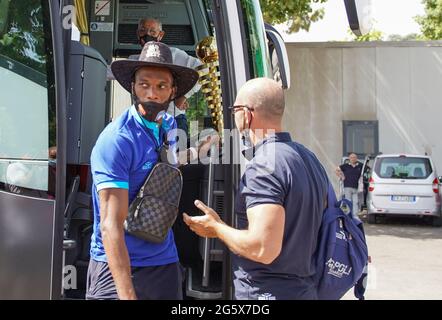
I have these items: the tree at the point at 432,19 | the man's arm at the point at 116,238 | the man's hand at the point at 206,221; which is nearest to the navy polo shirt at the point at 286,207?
the man's hand at the point at 206,221

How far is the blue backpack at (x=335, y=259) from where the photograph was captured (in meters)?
2.25

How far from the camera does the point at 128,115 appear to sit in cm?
240

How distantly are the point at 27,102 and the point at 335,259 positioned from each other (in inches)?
66.8

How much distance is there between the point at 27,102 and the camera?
9.09 feet

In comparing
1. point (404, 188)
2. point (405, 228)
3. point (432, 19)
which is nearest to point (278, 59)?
point (404, 188)

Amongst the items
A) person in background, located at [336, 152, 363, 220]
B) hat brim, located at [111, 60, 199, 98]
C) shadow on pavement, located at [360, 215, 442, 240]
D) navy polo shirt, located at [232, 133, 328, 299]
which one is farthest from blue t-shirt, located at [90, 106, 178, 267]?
person in background, located at [336, 152, 363, 220]

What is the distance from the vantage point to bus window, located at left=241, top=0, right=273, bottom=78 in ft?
11.1

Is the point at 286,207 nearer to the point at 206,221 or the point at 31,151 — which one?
the point at 206,221

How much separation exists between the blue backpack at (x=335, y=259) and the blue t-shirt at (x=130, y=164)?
0.70m

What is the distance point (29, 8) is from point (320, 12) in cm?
1716

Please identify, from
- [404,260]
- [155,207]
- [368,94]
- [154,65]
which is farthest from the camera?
[368,94]

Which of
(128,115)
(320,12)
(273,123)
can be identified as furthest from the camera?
(320,12)

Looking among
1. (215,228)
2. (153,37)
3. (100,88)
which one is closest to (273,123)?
(215,228)

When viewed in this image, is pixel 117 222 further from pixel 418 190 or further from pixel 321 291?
pixel 418 190
